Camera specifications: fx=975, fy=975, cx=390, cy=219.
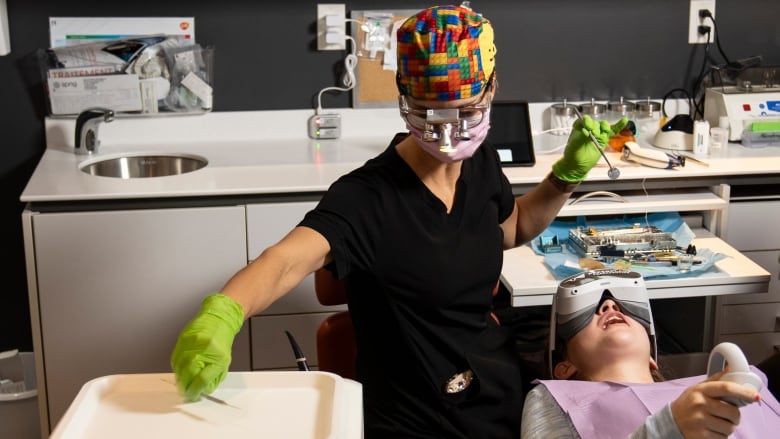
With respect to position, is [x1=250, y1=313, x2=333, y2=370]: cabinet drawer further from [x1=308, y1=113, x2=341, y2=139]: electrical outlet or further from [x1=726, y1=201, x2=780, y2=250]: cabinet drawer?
[x1=726, y1=201, x2=780, y2=250]: cabinet drawer

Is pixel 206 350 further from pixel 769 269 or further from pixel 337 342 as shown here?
pixel 769 269

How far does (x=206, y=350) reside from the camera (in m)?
1.34

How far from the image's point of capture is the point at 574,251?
2557 mm

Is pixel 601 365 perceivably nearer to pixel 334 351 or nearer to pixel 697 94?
pixel 334 351

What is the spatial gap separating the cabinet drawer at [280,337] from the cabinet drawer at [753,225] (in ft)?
3.98

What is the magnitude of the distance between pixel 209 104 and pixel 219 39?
0.21 metres

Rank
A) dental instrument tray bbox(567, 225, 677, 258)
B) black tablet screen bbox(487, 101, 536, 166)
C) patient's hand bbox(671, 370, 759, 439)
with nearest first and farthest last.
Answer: patient's hand bbox(671, 370, 759, 439) → dental instrument tray bbox(567, 225, 677, 258) → black tablet screen bbox(487, 101, 536, 166)

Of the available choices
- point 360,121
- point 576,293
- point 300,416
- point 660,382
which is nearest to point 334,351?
point 576,293

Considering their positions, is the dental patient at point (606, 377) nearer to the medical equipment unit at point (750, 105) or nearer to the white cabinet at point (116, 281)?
the white cabinet at point (116, 281)

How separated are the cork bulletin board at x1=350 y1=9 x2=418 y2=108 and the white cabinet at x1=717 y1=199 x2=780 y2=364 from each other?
116cm

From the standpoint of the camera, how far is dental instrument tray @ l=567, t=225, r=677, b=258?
2.49 metres

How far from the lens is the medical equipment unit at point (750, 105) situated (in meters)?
3.13

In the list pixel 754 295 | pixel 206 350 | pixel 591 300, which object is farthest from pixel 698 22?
pixel 206 350

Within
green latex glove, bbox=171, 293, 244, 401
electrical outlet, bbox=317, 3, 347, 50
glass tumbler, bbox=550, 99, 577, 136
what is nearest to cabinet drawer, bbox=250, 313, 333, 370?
electrical outlet, bbox=317, 3, 347, 50
